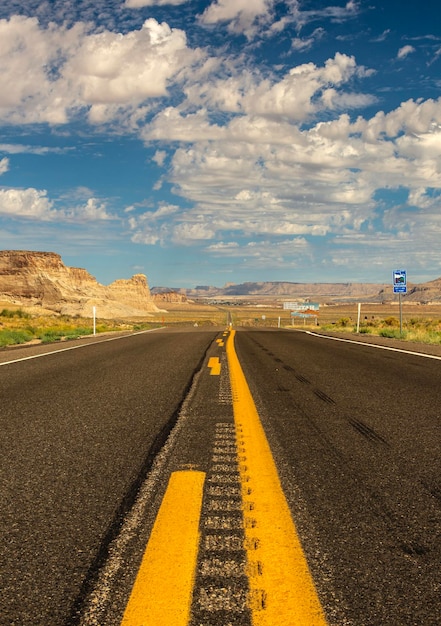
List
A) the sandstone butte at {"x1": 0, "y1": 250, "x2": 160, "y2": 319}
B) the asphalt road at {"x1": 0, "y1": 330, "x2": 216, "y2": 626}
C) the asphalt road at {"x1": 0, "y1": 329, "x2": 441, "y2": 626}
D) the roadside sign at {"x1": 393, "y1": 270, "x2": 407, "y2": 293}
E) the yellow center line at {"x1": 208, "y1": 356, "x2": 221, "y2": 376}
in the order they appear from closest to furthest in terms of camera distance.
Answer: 1. the asphalt road at {"x1": 0, "y1": 329, "x2": 441, "y2": 626}
2. the asphalt road at {"x1": 0, "y1": 330, "x2": 216, "y2": 626}
3. the yellow center line at {"x1": 208, "y1": 356, "x2": 221, "y2": 376}
4. the roadside sign at {"x1": 393, "y1": 270, "x2": 407, "y2": 293}
5. the sandstone butte at {"x1": 0, "y1": 250, "x2": 160, "y2": 319}

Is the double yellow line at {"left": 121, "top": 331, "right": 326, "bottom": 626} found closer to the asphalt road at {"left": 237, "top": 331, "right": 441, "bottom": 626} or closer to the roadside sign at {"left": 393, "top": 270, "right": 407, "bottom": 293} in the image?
the asphalt road at {"left": 237, "top": 331, "right": 441, "bottom": 626}

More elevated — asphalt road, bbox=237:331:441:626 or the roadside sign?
the roadside sign

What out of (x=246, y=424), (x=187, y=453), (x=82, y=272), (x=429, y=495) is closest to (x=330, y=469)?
(x=429, y=495)

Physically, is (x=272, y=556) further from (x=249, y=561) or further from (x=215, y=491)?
(x=215, y=491)

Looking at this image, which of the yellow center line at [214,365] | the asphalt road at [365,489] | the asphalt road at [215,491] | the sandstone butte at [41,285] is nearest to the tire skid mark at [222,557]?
the asphalt road at [215,491]

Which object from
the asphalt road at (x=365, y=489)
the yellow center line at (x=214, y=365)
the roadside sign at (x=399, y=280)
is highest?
the roadside sign at (x=399, y=280)

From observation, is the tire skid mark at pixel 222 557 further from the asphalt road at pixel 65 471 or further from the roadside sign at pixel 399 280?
the roadside sign at pixel 399 280

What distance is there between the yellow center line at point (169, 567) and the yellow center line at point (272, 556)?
0.76ft

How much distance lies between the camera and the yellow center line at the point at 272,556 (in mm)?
1764

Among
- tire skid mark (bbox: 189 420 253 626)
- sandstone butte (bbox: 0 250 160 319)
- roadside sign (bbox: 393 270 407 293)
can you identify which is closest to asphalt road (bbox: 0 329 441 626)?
tire skid mark (bbox: 189 420 253 626)

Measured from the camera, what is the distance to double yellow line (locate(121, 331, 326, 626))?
1.76 metres

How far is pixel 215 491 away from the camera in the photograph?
2949 mm

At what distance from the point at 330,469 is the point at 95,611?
1978 millimetres

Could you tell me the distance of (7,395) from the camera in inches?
259
